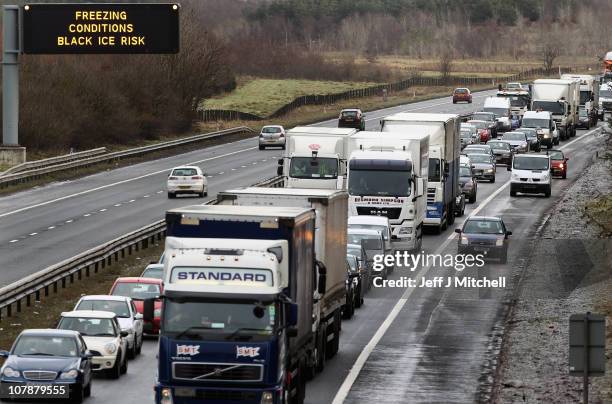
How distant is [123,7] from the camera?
219 feet

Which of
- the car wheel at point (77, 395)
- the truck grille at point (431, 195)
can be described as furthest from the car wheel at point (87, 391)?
the truck grille at point (431, 195)

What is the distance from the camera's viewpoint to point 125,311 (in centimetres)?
3281

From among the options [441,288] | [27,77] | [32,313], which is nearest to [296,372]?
[32,313]

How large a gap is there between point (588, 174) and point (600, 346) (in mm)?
61396

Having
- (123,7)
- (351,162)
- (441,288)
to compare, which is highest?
(123,7)

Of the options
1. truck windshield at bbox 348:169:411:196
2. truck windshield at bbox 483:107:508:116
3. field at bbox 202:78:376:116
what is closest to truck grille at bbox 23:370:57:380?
truck windshield at bbox 348:169:411:196

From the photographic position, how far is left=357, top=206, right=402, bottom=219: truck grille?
4928 centimetres

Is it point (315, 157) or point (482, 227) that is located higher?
point (315, 157)

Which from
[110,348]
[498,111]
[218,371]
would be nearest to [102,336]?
[110,348]

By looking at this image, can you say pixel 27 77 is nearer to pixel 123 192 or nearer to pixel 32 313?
pixel 123 192

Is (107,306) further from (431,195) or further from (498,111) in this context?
(498,111)

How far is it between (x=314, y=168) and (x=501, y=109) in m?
51.2

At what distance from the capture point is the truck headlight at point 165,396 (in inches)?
888

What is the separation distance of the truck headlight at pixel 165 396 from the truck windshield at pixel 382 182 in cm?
2749
